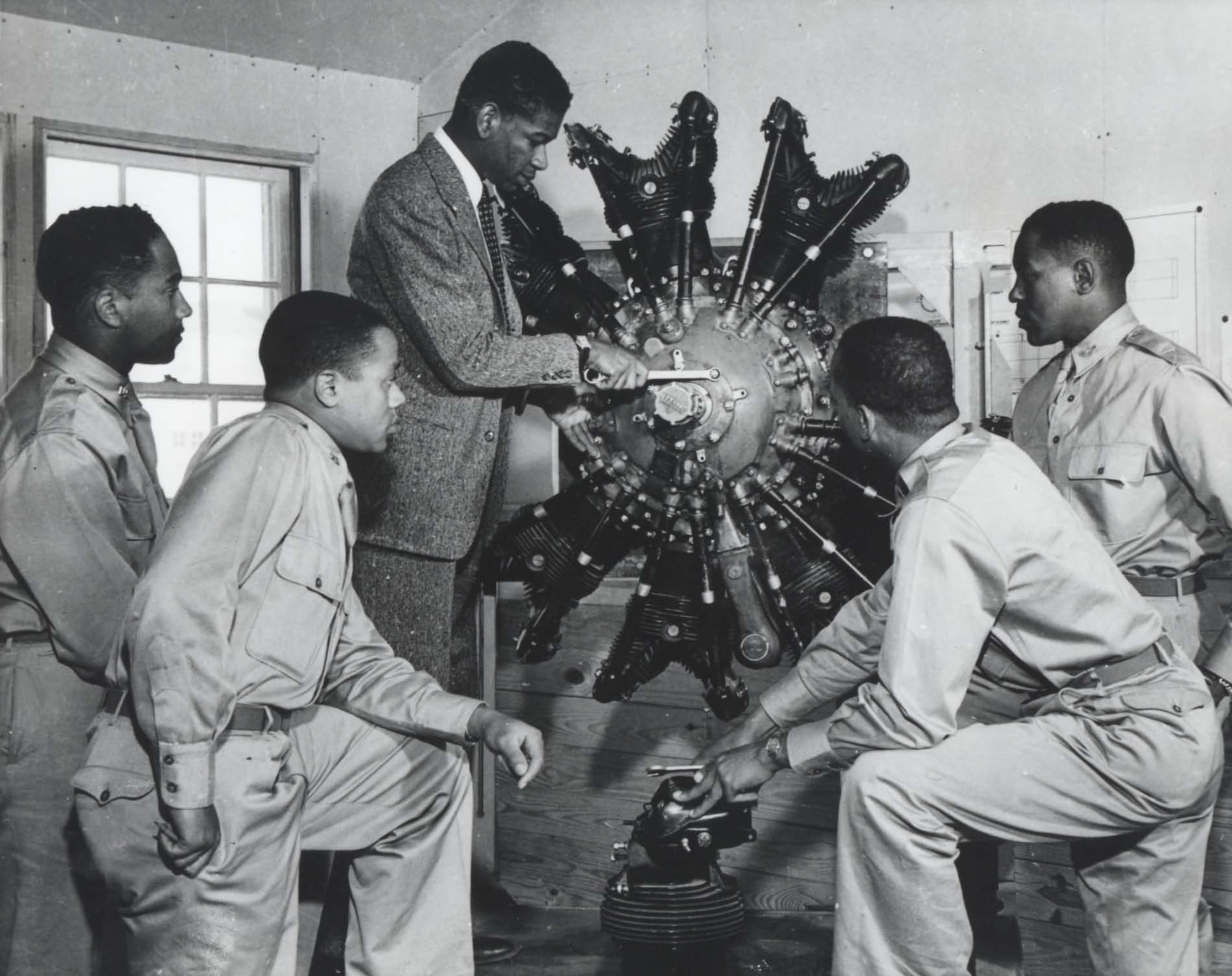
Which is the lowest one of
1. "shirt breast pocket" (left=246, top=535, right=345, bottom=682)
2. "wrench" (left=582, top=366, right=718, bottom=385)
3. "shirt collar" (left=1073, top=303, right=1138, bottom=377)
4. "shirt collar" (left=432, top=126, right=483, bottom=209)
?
"shirt breast pocket" (left=246, top=535, right=345, bottom=682)

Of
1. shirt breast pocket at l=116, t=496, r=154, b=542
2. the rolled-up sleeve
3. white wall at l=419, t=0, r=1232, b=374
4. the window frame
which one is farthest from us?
the window frame

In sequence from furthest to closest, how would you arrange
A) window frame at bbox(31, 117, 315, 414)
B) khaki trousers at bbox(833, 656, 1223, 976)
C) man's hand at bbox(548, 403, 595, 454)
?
1. window frame at bbox(31, 117, 315, 414)
2. man's hand at bbox(548, 403, 595, 454)
3. khaki trousers at bbox(833, 656, 1223, 976)

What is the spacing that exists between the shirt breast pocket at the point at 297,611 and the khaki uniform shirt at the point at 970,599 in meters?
0.86

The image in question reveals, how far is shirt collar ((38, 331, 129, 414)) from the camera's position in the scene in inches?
103

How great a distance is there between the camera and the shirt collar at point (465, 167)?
283cm

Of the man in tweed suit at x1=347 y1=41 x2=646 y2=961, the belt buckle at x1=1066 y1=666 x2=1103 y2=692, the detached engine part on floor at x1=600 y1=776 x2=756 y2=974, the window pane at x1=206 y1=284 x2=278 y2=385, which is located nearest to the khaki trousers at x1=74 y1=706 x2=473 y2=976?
the detached engine part on floor at x1=600 y1=776 x2=756 y2=974

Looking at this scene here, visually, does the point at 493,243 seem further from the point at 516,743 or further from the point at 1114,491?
the point at 1114,491

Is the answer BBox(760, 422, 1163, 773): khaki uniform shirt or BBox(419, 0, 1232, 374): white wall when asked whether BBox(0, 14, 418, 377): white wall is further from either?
BBox(760, 422, 1163, 773): khaki uniform shirt

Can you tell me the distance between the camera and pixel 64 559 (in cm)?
241

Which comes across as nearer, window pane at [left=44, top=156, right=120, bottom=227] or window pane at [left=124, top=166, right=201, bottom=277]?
window pane at [left=44, top=156, right=120, bottom=227]

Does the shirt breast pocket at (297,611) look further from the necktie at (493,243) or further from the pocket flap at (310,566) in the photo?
the necktie at (493,243)

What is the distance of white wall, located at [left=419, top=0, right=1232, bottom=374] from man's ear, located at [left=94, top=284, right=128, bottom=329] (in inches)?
72.8

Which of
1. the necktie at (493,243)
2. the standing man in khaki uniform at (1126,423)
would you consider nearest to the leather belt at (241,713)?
the necktie at (493,243)

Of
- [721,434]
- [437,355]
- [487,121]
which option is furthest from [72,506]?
[721,434]
